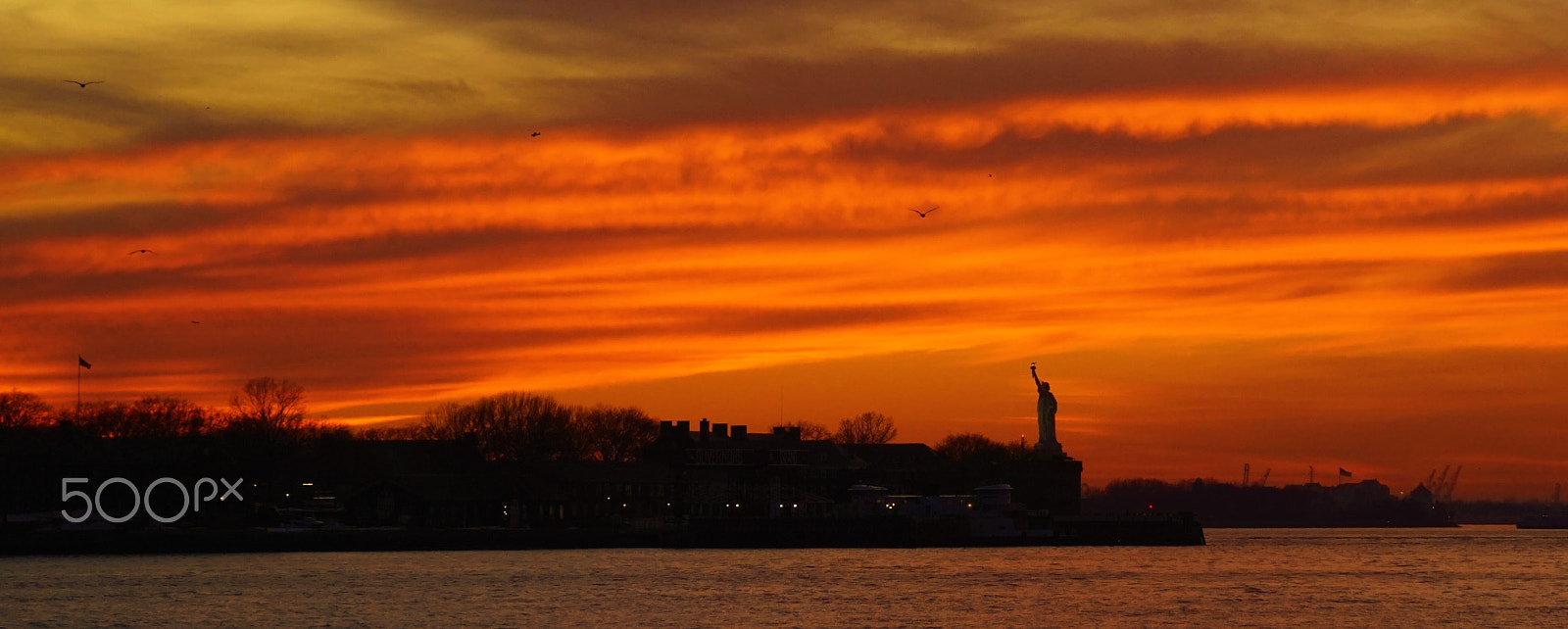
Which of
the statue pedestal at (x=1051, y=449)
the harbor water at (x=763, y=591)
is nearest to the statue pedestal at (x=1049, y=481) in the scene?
the statue pedestal at (x=1051, y=449)

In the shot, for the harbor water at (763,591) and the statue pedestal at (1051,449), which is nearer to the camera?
the harbor water at (763,591)

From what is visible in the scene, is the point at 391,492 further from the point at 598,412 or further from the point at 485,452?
the point at 598,412

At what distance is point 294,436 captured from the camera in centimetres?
16612

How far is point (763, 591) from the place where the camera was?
82.9 meters

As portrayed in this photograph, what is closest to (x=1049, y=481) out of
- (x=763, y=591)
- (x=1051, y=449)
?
(x=1051, y=449)

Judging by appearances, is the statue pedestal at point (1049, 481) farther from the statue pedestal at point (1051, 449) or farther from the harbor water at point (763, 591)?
the harbor water at point (763, 591)

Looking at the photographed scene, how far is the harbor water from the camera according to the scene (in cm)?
6919

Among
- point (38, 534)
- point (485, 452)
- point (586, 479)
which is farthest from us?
point (485, 452)

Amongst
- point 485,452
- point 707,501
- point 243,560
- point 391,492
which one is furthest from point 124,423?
point 243,560

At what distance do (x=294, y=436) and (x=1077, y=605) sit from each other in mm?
106284

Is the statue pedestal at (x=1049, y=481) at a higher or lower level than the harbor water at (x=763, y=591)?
higher

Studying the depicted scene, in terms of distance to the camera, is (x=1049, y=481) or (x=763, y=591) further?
(x=1049, y=481)

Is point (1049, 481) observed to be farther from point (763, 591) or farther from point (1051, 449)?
point (763, 591)

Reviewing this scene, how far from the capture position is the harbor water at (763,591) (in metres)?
69.2
